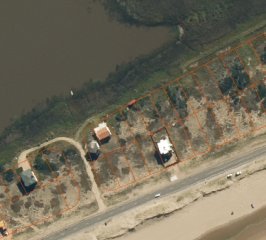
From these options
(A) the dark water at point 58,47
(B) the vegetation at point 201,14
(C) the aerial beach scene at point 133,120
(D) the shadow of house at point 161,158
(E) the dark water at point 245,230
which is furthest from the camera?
(A) the dark water at point 58,47

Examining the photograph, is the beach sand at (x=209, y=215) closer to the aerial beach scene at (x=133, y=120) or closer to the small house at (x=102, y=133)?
the aerial beach scene at (x=133, y=120)

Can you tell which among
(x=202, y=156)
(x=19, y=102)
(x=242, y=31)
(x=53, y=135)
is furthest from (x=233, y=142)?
(x=19, y=102)

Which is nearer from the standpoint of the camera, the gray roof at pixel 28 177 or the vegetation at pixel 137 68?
the gray roof at pixel 28 177

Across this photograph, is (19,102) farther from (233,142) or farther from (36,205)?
(233,142)

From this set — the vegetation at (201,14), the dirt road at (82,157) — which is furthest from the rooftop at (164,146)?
the vegetation at (201,14)

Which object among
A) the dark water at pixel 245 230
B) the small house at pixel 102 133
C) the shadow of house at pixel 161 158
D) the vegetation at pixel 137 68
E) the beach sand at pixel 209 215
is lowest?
the dark water at pixel 245 230

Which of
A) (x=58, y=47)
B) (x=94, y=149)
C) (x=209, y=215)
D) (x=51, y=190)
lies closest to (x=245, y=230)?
(x=209, y=215)
